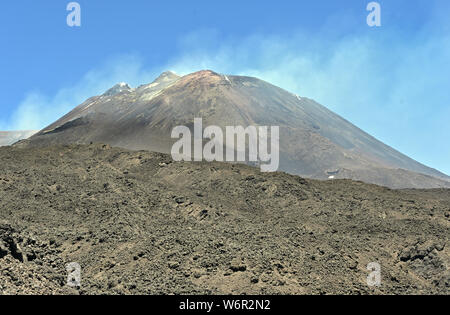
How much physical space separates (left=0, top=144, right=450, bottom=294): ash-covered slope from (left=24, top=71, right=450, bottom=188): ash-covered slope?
39886 mm

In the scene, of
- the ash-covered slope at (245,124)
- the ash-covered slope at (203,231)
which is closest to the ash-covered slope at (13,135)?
the ash-covered slope at (245,124)

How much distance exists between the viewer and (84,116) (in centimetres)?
9919

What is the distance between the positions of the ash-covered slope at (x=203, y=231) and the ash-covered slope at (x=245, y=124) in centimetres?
3989

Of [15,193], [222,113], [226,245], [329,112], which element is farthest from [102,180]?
[329,112]

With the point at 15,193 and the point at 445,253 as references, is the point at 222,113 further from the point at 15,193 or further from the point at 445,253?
the point at 445,253

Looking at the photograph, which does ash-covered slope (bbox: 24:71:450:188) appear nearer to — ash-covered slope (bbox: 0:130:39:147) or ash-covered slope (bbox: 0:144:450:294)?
ash-covered slope (bbox: 0:144:450:294)

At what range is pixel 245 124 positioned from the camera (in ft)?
297

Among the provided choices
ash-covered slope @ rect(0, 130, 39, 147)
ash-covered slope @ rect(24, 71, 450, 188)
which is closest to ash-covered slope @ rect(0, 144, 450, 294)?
ash-covered slope @ rect(24, 71, 450, 188)

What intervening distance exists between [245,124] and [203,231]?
66.9 m

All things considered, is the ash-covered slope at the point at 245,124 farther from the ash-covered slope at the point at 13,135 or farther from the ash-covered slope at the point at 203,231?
the ash-covered slope at the point at 13,135

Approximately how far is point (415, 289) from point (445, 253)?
4.25 m

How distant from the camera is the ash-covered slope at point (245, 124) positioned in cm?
8175

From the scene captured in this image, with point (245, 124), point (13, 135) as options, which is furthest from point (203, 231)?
point (13, 135)
